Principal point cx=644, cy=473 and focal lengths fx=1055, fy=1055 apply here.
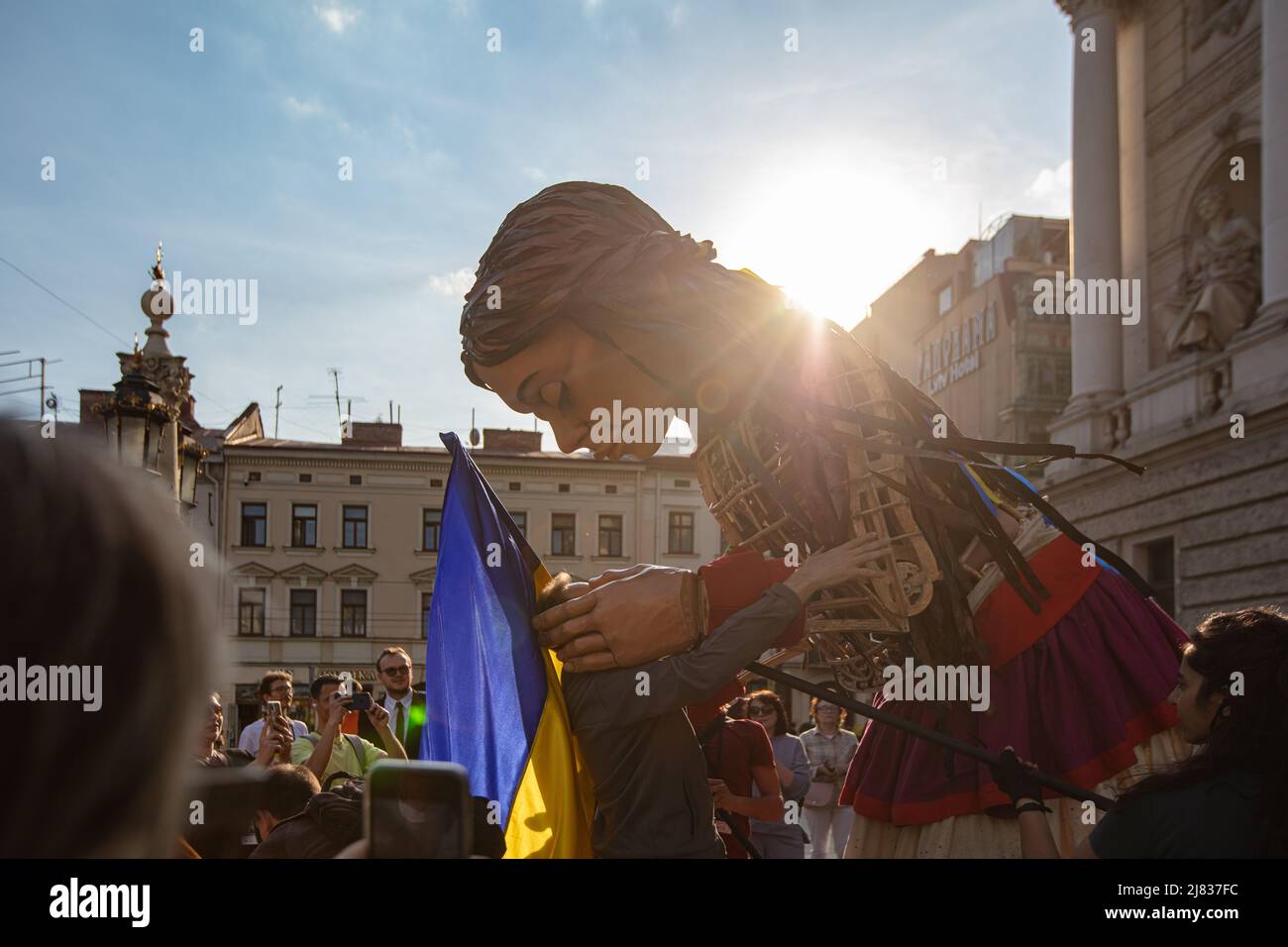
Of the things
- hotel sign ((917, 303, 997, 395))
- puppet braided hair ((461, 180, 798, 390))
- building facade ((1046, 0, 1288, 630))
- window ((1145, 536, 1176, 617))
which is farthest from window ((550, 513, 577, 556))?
puppet braided hair ((461, 180, 798, 390))

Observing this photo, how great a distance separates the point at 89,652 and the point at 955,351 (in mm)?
41447

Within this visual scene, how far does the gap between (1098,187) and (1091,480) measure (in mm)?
4372

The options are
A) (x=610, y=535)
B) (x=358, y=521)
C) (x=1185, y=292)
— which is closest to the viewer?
(x=1185, y=292)

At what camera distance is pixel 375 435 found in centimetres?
3597

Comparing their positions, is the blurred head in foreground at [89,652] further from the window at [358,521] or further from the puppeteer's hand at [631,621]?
the window at [358,521]

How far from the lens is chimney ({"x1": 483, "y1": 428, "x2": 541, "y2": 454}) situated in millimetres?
36531

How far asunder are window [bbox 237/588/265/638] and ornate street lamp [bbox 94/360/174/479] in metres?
26.6

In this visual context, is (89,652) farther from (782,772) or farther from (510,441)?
(510,441)

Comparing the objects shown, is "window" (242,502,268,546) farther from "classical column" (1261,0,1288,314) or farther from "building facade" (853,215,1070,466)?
"classical column" (1261,0,1288,314)

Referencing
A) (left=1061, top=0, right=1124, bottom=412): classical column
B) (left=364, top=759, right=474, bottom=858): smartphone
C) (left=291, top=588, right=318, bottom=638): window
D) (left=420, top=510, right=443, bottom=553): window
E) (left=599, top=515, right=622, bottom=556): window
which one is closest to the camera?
(left=364, top=759, right=474, bottom=858): smartphone

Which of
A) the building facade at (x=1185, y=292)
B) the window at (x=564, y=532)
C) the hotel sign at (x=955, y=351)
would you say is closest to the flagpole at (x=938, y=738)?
the building facade at (x=1185, y=292)

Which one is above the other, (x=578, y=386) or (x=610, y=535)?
(x=578, y=386)

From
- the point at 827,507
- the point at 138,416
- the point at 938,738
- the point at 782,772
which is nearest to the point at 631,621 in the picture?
the point at 827,507

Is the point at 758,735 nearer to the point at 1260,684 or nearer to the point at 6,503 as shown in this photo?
the point at 1260,684
